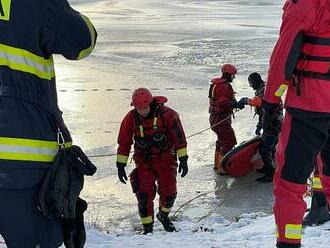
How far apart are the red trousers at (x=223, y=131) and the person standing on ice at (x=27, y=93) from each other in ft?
18.0

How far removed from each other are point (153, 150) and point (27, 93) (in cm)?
333

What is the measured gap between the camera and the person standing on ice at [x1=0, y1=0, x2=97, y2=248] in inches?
95.1

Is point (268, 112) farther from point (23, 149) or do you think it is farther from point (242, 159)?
point (242, 159)

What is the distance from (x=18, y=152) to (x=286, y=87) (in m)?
1.52

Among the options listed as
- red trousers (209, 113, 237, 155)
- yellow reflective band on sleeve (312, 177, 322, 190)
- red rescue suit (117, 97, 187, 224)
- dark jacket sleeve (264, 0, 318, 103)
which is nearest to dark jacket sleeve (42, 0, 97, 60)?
dark jacket sleeve (264, 0, 318, 103)

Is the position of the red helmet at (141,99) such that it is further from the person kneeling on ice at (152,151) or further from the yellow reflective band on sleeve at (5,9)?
the yellow reflective band on sleeve at (5,9)

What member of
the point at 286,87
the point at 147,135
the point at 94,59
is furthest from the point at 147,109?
the point at 94,59

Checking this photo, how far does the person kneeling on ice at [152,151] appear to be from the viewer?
5.63m

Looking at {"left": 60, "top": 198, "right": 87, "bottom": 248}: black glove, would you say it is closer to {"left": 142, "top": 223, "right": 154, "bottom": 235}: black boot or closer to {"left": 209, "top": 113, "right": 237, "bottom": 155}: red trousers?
{"left": 142, "top": 223, "right": 154, "bottom": 235}: black boot

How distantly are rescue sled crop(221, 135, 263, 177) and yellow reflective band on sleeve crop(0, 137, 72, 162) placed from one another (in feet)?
16.6

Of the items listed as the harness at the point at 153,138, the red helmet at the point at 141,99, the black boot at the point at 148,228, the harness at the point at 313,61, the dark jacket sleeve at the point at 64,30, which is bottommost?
the black boot at the point at 148,228

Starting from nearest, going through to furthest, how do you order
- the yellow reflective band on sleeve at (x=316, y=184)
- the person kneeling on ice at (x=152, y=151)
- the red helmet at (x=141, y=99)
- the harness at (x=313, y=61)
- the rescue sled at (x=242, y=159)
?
the harness at (x=313, y=61) < the yellow reflective band on sleeve at (x=316, y=184) < the red helmet at (x=141, y=99) < the person kneeling on ice at (x=152, y=151) < the rescue sled at (x=242, y=159)

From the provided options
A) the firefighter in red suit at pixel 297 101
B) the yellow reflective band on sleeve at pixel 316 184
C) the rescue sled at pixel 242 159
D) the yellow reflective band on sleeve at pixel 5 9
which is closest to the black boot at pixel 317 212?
the yellow reflective band on sleeve at pixel 316 184

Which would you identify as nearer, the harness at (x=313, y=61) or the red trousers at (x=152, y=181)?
the harness at (x=313, y=61)
